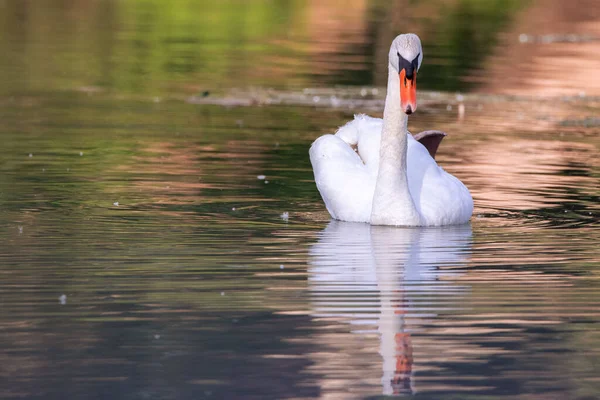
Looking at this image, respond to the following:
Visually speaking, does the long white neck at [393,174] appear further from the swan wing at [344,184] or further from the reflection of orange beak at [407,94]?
the reflection of orange beak at [407,94]

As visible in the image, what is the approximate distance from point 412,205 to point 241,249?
181 cm

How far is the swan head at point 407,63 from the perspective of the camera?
35.2 ft

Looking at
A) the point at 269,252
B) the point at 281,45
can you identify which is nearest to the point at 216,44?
the point at 281,45

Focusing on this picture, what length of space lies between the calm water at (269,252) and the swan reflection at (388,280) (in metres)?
0.02

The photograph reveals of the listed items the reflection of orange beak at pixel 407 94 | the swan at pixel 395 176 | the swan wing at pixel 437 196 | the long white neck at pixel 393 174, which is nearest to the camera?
the reflection of orange beak at pixel 407 94

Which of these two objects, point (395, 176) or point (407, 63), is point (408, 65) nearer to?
point (407, 63)

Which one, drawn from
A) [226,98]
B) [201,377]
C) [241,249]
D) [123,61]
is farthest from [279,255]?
[123,61]

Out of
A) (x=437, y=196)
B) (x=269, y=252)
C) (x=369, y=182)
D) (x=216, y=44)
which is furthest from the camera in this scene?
(x=216, y=44)

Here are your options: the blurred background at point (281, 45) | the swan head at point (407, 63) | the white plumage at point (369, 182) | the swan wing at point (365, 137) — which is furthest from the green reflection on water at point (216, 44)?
the swan head at point (407, 63)

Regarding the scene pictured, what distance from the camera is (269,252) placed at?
988 centimetres

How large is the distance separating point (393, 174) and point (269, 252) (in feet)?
5.63

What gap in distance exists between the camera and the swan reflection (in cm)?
727

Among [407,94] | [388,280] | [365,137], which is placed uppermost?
[407,94]

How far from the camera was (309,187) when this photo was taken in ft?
44.4
